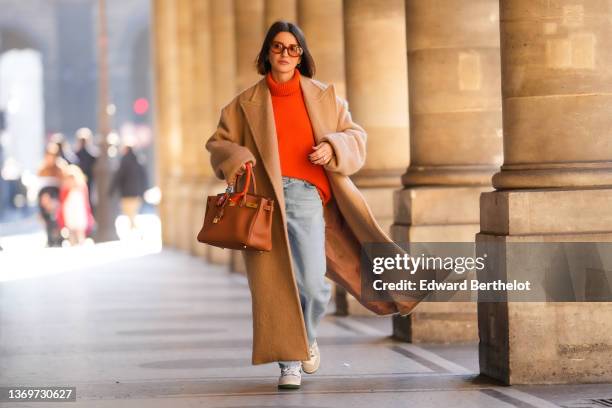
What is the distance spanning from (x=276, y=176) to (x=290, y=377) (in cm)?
113

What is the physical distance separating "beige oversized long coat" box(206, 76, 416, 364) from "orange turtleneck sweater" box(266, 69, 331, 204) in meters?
0.05

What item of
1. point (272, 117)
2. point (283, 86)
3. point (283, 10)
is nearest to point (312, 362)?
point (272, 117)

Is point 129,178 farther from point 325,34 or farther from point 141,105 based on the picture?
point 141,105

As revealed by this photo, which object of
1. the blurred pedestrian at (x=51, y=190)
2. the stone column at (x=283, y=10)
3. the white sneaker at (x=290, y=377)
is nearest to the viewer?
the white sneaker at (x=290, y=377)

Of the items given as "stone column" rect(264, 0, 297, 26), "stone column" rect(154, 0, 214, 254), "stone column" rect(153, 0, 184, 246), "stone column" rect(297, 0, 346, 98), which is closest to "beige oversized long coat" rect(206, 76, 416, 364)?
"stone column" rect(297, 0, 346, 98)

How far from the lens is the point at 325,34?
1623 centimetres

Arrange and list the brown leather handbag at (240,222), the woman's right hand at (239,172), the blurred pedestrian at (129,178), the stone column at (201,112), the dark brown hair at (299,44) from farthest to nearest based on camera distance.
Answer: the blurred pedestrian at (129,178), the stone column at (201,112), the dark brown hair at (299,44), the woman's right hand at (239,172), the brown leather handbag at (240,222)

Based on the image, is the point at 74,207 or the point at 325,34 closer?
the point at 325,34

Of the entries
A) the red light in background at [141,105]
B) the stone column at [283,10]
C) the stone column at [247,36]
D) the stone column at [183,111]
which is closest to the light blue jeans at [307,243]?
the stone column at [283,10]

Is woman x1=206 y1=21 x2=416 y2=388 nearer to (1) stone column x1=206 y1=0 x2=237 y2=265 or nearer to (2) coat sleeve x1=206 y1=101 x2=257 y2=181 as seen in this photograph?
(2) coat sleeve x1=206 y1=101 x2=257 y2=181

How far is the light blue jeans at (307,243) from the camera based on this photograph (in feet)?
29.8

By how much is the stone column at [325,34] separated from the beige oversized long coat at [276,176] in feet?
22.4

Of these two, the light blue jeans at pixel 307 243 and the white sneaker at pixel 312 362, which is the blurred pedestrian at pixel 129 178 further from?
the light blue jeans at pixel 307 243

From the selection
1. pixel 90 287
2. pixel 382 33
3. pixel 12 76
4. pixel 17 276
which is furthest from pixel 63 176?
pixel 12 76
